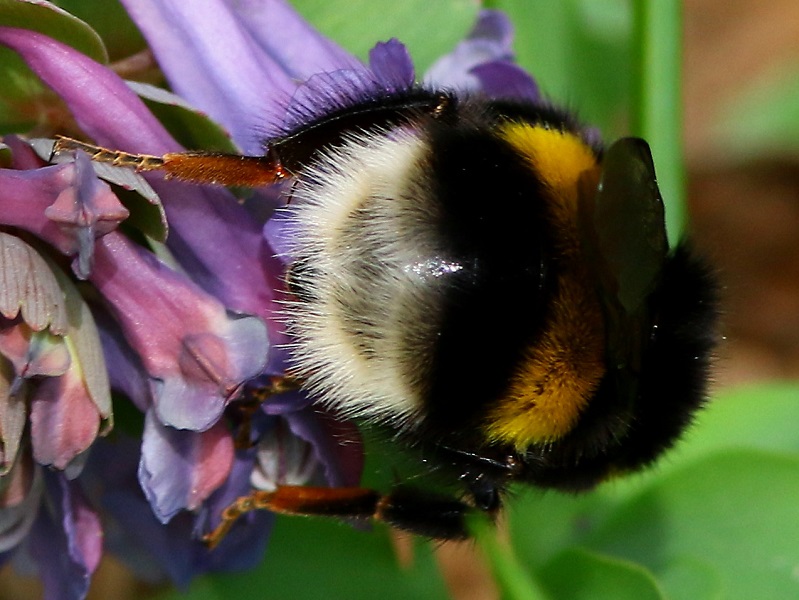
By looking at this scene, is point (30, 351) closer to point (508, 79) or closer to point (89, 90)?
point (89, 90)

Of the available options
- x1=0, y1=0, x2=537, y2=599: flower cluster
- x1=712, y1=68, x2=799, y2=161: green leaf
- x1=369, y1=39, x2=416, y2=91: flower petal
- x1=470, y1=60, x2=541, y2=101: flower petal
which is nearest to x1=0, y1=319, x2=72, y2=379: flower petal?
x1=0, y1=0, x2=537, y2=599: flower cluster

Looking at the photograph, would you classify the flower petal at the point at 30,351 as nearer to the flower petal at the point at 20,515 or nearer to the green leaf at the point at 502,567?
the flower petal at the point at 20,515

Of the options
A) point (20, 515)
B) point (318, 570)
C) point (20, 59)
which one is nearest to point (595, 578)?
point (318, 570)

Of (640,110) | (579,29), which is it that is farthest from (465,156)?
(579,29)

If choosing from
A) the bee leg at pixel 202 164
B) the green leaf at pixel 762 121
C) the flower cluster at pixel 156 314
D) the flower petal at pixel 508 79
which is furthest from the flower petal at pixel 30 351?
the green leaf at pixel 762 121

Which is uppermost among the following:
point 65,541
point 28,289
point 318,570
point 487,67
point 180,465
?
point 487,67

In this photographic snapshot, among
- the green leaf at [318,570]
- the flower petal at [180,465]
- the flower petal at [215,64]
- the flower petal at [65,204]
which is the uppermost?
the flower petal at [215,64]

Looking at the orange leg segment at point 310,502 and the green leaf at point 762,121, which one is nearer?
the orange leg segment at point 310,502

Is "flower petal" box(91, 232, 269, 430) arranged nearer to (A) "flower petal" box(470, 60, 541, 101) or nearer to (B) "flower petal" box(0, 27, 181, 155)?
(B) "flower petal" box(0, 27, 181, 155)
